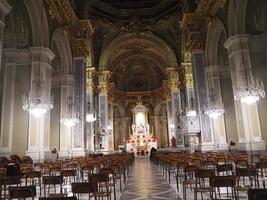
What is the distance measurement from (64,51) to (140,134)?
66.6ft

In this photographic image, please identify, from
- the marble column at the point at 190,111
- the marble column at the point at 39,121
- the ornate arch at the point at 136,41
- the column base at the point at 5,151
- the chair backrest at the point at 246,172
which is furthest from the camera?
the ornate arch at the point at 136,41

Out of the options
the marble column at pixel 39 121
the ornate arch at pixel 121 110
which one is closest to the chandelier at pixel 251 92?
the marble column at pixel 39 121

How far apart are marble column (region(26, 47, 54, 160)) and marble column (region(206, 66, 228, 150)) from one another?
833 cm

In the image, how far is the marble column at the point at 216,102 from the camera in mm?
14537

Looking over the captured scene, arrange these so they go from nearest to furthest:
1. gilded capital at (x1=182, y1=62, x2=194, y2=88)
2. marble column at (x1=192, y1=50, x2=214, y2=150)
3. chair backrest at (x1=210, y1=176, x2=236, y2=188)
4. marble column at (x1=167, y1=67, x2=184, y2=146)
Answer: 1. chair backrest at (x1=210, y1=176, x2=236, y2=188)
2. marble column at (x1=192, y1=50, x2=214, y2=150)
3. gilded capital at (x1=182, y1=62, x2=194, y2=88)
4. marble column at (x1=167, y1=67, x2=184, y2=146)

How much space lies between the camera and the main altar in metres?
32.1

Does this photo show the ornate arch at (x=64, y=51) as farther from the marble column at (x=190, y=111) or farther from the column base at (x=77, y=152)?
the marble column at (x=190, y=111)

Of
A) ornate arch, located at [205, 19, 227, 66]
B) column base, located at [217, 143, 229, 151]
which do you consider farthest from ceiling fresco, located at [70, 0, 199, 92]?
column base, located at [217, 143, 229, 151]

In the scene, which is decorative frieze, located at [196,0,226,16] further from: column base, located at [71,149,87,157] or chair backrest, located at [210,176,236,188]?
chair backrest, located at [210,176,236,188]

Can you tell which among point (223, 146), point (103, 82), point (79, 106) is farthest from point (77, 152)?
point (103, 82)

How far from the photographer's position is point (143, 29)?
2603 cm

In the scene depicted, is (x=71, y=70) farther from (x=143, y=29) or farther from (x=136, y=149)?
(x=136, y=149)

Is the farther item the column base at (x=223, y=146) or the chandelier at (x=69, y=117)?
the column base at (x=223, y=146)

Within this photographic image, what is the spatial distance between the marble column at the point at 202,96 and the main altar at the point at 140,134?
1667 cm
